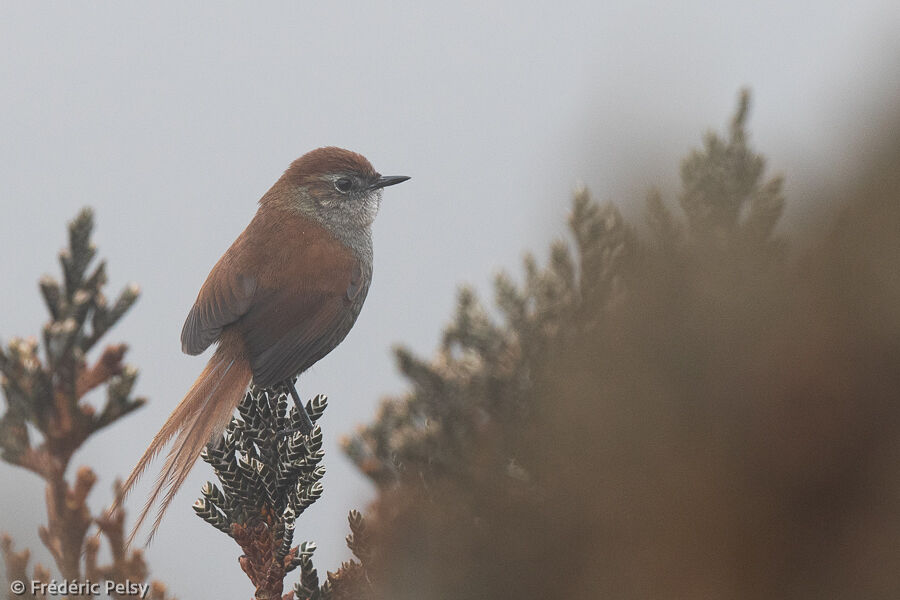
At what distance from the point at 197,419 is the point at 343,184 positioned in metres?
2.25

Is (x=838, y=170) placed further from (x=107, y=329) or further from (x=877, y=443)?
(x=107, y=329)

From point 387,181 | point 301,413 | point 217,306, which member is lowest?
point 301,413

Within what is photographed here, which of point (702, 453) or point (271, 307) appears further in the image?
point (271, 307)

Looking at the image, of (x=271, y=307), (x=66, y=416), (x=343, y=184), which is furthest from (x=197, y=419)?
(x=343, y=184)

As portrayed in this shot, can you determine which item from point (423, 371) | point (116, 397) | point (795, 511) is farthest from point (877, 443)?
point (116, 397)

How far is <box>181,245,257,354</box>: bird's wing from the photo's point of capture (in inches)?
165

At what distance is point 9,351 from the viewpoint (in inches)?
125

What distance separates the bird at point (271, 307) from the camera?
3.59 meters

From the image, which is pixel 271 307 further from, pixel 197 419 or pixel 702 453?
pixel 702 453

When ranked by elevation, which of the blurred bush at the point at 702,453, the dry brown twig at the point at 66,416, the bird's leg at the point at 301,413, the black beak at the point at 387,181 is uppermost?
the black beak at the point at 387,181

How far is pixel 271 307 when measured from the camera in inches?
169

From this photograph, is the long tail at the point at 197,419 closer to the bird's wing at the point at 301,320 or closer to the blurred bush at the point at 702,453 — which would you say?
the bird's wing at the point at 301,320

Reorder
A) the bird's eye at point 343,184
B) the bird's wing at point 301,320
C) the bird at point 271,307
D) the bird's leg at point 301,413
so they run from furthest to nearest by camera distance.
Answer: the bird's eye at point 343,184, the bird's leg at point 301,413, the bird's wing at point 301,320, the bird at point 271,307

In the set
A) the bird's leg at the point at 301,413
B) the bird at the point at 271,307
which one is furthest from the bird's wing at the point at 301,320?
the bird's leg at the point at 301,413
